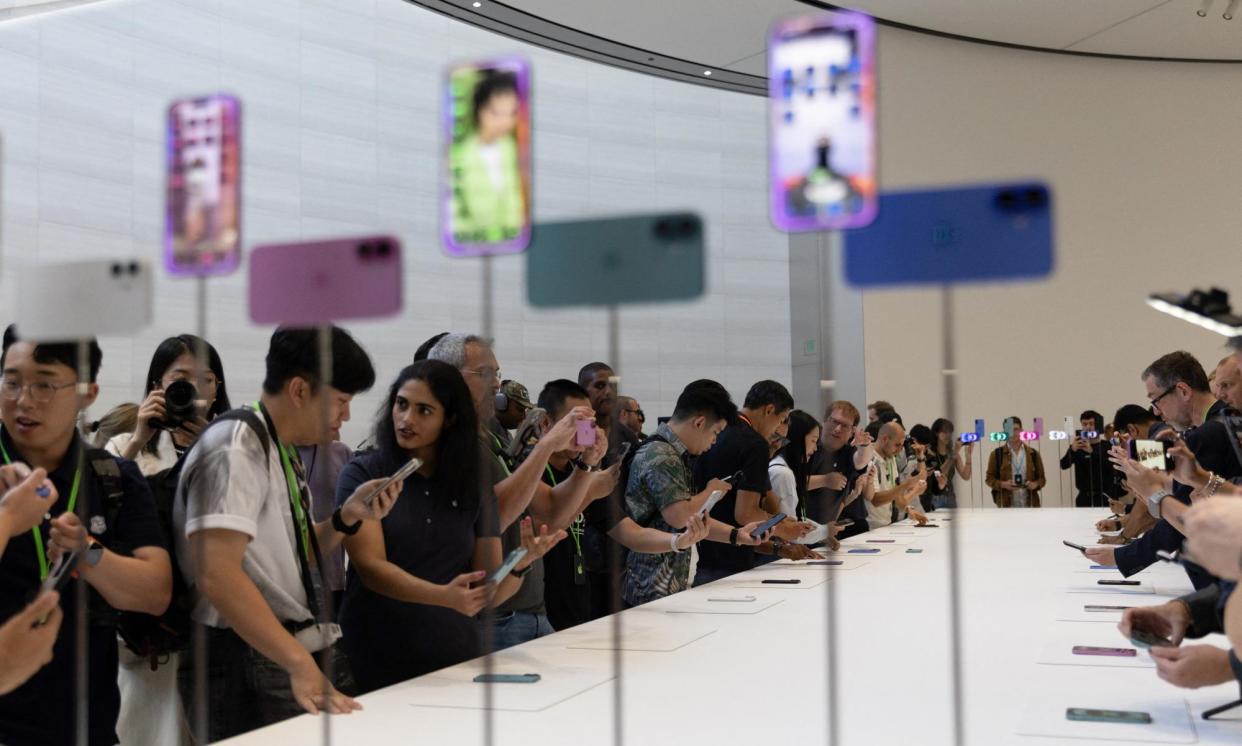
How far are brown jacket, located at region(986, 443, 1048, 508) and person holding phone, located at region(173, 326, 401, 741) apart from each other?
727cm

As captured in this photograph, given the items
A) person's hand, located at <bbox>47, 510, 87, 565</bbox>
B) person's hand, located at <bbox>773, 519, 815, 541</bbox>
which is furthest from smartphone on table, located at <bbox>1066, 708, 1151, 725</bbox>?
person's hand, located at <bbox>773, 519, 815, 541</bbox>

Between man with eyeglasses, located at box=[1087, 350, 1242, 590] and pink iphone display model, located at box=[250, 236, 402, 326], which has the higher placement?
pink iphone display model, located at box=[250, 236, 402, 326]

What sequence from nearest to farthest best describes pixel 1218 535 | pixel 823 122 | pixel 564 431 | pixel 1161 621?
pixel 1218 535 → pixel 823 122 → pixel 1161 621 → pixel 564 431

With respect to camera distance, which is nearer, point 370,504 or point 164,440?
point 370,504

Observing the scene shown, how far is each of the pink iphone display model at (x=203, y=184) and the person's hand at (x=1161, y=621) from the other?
1434 millimetres

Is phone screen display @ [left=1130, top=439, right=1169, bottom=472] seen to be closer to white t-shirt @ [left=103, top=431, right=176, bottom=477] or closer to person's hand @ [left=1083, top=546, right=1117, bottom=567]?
person's hand @ [left=1083, top=546, right=1117, bottom=567]

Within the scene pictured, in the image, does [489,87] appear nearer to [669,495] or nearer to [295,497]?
[295,497]

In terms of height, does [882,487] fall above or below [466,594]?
below

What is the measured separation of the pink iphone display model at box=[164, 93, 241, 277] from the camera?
1609 mm

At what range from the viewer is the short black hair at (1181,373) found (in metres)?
3.38

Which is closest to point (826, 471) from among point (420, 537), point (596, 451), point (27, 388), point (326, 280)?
point (596, 451)

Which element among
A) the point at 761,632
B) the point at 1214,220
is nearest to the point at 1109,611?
the point at 761,632

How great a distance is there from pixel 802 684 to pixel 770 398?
7.27ft

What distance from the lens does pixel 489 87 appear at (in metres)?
1.52
